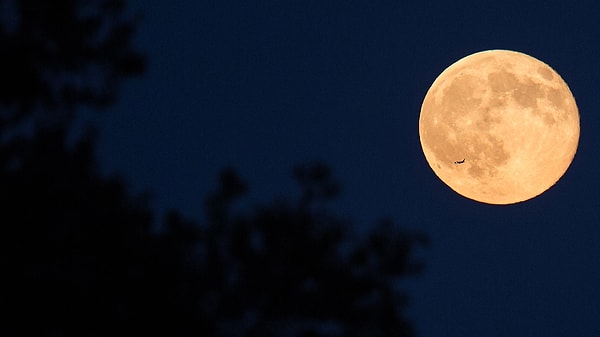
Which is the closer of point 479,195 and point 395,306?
point 479,195

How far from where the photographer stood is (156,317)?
7.54 m

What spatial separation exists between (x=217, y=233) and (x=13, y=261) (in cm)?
602

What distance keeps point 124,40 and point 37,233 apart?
7.09 feet

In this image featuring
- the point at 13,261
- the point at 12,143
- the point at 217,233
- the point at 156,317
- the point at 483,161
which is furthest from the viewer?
the point at 217,233

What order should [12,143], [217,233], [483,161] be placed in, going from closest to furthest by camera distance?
[12,143] < [483,161] < [217,233]

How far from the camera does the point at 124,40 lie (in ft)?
25.6

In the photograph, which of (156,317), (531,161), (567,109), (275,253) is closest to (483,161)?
(531,161)

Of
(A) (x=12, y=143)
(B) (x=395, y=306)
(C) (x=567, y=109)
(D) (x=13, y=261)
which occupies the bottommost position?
(D) (x=13, y=261)

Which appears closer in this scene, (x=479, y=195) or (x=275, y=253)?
(x=479, y=195)

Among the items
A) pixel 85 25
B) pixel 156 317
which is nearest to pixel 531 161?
pixel 156 317

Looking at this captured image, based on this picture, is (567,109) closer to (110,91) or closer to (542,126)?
(542,126)

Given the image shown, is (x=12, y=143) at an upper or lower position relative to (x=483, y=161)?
lower

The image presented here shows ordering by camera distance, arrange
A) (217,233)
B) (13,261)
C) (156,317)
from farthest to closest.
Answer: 1. (217,233)
2. (156,317)
3. (13,261)

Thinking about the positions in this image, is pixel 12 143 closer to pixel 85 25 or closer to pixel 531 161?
pixel 85 25
